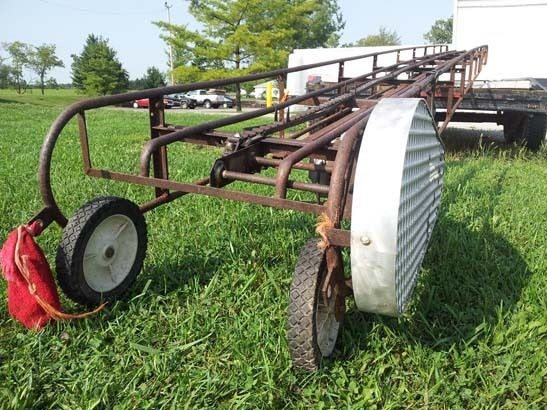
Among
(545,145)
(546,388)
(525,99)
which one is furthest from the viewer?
(545,145)

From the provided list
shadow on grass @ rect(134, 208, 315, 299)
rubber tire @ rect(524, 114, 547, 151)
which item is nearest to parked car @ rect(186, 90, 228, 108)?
rubber tire @ rect(524, 114, 547, 151)

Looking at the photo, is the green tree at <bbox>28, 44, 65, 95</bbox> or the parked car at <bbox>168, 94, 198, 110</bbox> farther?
the green tree at <bbox>28, 44, 65, 95</bbox>

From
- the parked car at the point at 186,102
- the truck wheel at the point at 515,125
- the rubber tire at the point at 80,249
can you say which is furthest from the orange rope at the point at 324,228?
the parked car at the point at 186,102

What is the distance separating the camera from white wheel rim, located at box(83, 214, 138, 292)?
2.38 meters

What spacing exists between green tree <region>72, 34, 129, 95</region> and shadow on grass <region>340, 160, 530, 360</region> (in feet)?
139

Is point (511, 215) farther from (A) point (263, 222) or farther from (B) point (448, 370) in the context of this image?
(B) point (448, 370)

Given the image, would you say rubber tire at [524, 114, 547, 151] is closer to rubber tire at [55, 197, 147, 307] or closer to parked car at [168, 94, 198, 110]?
rubber tire at [55, 197, 147, 307]

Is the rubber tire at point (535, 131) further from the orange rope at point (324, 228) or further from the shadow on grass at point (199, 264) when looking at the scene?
the orange rope at point (324, 228)

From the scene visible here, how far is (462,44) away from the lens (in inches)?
384

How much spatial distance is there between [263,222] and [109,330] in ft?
5.20

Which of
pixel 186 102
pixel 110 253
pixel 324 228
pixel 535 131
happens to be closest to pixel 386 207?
pixel 324 228

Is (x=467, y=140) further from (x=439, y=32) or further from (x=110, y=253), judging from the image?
(x=439, y=32)

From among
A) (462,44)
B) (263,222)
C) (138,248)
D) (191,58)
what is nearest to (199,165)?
(263,222)

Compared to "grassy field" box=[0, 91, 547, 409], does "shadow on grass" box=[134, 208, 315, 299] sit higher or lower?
higher
